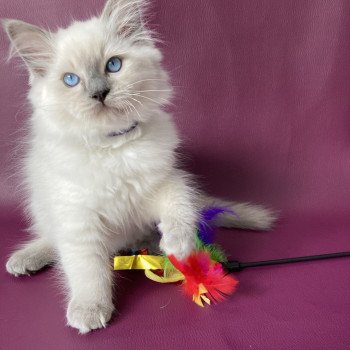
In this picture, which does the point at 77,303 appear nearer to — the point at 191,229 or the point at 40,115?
the point at 191,229

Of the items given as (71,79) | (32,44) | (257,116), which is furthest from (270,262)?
(32,44)

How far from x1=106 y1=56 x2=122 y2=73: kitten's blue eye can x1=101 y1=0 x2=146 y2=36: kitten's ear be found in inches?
4.9

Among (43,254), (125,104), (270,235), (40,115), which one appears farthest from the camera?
(270,235)

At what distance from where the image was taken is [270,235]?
1.65 meters

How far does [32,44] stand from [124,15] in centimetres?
27

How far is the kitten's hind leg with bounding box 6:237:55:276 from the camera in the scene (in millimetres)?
1447

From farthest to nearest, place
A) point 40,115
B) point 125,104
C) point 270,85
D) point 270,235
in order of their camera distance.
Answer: point 270,85 → point 270,235 → point 40,115 → point 125,104

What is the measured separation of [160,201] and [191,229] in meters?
0.14

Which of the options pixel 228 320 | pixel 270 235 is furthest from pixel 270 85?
pixel 228 320

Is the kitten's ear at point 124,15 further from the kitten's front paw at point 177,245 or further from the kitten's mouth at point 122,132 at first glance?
the kitten's front paw at point 177,245

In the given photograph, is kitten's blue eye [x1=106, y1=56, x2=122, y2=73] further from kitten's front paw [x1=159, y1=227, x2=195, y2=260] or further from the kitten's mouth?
kitten's front paw [x1=159, y1=227, x2=195, y2=260]

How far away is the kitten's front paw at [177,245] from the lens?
1.21 meters

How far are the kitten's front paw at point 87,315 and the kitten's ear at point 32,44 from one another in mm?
634

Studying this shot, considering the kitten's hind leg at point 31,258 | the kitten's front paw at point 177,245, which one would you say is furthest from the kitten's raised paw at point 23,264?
the kitten's front paw at point 177,245
